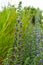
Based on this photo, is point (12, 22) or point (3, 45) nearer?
point (3, 45)

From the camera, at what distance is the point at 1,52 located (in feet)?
11.5

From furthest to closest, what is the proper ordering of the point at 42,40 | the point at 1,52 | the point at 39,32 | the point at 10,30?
the point at 10,30
the point at 1,52
the point at 39,32
the point at 42,40

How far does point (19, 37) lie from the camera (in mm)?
3164

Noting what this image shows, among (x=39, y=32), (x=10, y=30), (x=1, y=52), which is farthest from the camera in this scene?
(x=10, y=30)

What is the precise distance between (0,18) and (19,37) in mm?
748

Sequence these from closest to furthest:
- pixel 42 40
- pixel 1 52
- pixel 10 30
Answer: pixel 42 40 < pixel 1 52 < pixel 10 30

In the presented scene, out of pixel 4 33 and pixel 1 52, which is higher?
pixel 4 33

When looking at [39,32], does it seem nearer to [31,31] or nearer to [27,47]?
[27,47]

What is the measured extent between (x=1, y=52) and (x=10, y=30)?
41 centimetres

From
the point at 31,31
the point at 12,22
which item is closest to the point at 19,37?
the point at 31,31

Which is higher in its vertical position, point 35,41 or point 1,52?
point 35,41

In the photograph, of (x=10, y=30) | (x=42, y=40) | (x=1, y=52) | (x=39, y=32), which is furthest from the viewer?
(x=10, y=30)

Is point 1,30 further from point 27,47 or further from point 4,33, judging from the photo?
point 27,47

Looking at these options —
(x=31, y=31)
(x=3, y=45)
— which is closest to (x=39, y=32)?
(x=31, y=31)
